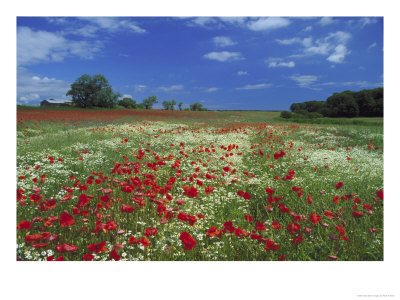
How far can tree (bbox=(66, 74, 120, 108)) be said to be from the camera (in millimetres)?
4509

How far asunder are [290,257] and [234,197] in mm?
1027

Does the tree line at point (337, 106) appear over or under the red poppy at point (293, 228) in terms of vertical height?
over

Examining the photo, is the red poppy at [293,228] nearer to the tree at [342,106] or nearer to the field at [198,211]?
the field at [198,211]

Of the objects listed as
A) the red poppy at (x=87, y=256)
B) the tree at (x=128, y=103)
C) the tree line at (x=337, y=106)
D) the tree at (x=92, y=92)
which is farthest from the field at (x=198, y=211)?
the tree at (x=128, y=103)

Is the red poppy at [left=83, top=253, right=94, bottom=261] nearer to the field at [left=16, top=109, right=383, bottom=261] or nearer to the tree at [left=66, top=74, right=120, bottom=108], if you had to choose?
the field at [left=16, top=109, right=383, bottom=261]

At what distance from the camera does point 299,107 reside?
6723 mm

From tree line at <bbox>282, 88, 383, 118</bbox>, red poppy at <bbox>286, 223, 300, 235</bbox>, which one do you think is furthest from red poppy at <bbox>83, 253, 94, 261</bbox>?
tree line at <bbox>282, 88, 383, 118</bbox>

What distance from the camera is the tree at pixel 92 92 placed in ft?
14.8

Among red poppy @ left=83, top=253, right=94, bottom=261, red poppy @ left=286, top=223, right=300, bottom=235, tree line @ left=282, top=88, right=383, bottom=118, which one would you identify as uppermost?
tree line @ left=282, top=88, right=383, bottom=118

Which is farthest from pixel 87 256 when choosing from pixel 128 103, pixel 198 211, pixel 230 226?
pixel 128 103

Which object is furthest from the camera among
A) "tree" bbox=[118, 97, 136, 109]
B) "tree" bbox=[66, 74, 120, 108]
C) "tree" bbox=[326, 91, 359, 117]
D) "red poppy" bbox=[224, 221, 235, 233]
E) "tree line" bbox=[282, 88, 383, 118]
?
"tree" bbox=[118, 97, 136, 109]
